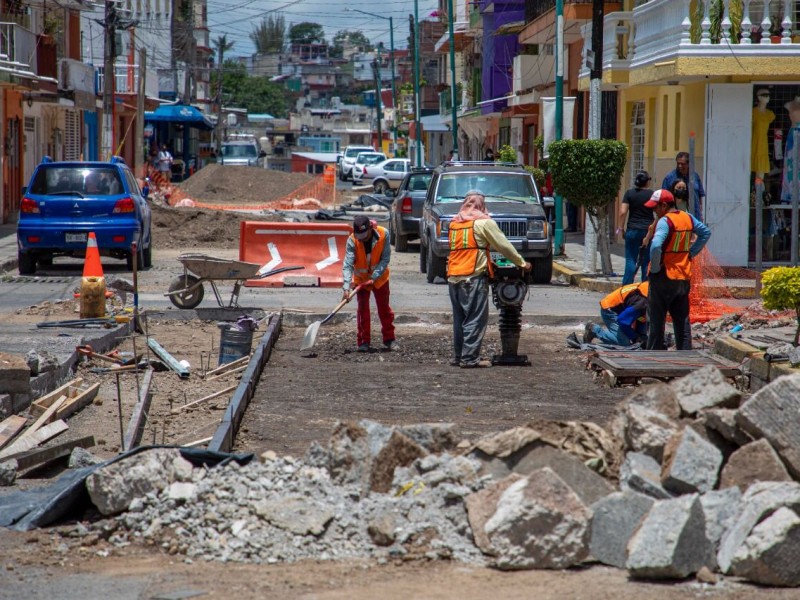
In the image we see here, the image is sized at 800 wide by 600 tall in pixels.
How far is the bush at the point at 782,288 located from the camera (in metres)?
10.4

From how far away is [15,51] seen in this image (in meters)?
31.0

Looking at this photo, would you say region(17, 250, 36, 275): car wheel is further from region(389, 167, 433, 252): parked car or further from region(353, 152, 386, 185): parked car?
region(353, 152, 386, 185): parked car

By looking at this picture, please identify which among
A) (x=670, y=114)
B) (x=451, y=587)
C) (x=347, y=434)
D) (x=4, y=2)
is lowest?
(x=451, y=587)

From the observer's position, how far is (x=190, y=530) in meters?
6.21

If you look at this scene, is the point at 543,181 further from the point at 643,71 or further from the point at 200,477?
the point at 200,477

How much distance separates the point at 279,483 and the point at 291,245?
1422 cm

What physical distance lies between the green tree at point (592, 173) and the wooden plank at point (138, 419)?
11023 millimetres

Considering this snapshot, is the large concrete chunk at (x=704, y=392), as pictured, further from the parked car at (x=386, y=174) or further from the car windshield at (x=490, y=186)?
the parked car at (x=386, y=174)

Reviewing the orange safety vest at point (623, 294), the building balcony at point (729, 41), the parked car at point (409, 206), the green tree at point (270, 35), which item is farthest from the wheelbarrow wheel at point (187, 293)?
the green tree at point (270, 35)

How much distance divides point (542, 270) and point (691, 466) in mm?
14621

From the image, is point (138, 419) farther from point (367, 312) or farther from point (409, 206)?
point (409, 206)

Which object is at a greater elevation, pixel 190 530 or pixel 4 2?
pixel 4 2

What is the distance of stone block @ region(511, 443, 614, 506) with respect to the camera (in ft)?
21.2

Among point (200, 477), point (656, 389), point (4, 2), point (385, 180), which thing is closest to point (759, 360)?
point (656, 389)
